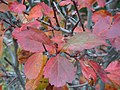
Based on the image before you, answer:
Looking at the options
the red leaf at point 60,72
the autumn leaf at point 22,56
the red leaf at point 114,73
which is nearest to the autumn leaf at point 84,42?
the red leaf at point 60,72

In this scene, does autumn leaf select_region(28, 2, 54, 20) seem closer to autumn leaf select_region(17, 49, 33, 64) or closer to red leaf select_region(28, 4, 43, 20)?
red leaf select_region(28, 4, 43, 20)

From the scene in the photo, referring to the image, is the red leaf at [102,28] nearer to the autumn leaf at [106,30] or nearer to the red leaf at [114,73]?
the autumn leaf at [106,30]

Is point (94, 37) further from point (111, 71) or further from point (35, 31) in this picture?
point (111, 71)

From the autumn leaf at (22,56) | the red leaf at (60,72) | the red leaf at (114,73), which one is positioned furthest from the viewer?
the autumn leaf at (22,56)

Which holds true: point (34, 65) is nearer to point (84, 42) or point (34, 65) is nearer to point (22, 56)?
point (84, 42)

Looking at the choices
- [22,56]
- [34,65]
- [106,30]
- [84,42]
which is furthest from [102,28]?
[22,56]

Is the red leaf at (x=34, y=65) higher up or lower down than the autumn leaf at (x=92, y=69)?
higher up

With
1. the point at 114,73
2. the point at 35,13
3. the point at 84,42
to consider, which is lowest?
the point at 114,73

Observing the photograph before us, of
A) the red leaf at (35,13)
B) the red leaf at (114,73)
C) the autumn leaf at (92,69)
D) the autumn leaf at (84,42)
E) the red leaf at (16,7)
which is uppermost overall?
the red leaf at (16,7)
